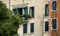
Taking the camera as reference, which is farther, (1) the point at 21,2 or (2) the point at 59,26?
(1) the point at 21,2

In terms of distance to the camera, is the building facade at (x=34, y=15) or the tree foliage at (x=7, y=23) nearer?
the tree foliage at (x=7, y=23)

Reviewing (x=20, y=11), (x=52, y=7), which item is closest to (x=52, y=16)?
(x=52, y=7)

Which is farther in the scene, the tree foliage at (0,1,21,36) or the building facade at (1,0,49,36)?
the building facade at (1,0,49,36)

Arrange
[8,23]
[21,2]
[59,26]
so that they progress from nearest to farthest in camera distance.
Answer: [8,23] < [59,26] < [21,2]

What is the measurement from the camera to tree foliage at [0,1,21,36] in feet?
72.5

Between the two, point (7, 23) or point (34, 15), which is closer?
point (7, 23)

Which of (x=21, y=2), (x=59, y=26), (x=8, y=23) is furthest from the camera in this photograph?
(x=21, y=2)

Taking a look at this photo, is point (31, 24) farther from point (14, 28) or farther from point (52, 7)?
point (14, 28)

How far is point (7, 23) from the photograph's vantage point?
2252 cm

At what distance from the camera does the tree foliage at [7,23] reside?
870 inches

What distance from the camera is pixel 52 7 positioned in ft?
113

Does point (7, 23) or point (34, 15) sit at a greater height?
point (34, 15)

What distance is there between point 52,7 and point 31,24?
2873 millimetres

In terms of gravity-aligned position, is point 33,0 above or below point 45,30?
above
